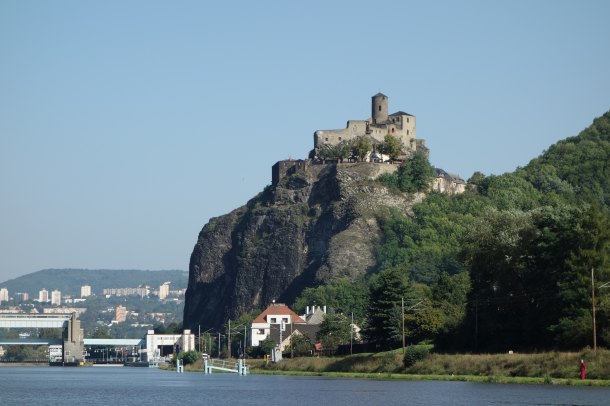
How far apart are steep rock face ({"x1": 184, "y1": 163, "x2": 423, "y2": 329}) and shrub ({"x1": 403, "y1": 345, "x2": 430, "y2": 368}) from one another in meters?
79.6

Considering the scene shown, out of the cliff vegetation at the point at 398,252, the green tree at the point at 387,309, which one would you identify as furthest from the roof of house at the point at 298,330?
the green tree at the point at 387,309

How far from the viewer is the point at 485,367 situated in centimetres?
7594

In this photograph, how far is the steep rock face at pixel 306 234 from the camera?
172 metres

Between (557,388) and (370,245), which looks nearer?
(557,388)

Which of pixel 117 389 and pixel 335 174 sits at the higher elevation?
pixel 335 174

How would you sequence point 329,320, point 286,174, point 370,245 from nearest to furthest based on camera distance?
point 329,320 < point 370,245 < point 286,174

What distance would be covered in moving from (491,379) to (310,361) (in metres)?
35.7

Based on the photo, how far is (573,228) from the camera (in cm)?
7775

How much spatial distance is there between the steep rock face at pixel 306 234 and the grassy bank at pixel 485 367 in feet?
227

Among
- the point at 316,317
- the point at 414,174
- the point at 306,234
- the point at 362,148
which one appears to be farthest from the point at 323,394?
the point at 362,148

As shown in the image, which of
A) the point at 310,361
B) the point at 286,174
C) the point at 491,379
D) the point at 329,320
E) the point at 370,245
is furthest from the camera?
the point at 286,174

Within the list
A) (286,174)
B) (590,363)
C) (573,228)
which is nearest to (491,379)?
(590,363)

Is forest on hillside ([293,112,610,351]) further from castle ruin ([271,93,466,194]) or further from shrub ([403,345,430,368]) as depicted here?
castle ruin ([271,93,466,194])

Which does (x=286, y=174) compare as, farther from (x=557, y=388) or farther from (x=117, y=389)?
(x=557, y=388)
